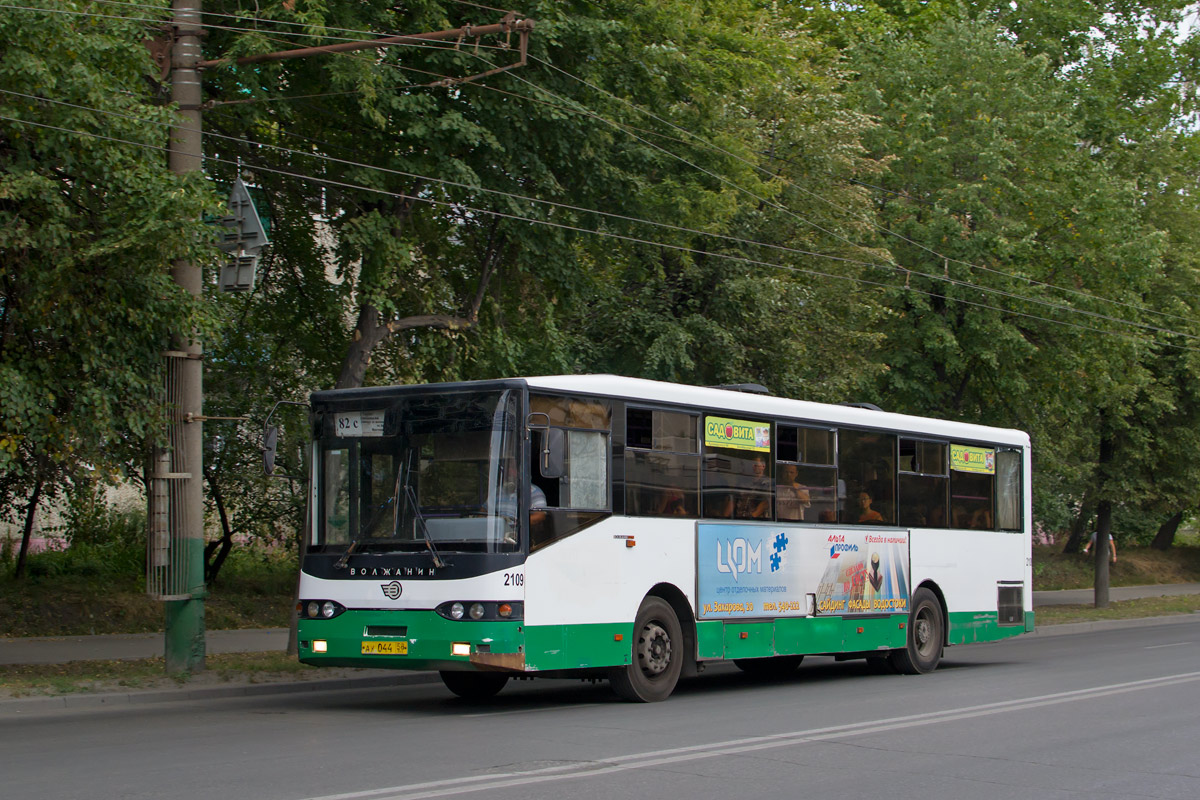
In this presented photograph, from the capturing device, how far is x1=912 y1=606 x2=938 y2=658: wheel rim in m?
17.5

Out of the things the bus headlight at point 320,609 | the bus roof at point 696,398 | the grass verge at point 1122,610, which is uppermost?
the bus roof at point 696,398

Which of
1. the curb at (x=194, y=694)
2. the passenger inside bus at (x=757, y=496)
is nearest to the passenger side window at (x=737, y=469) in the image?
the passenger inside bus at (x=757, y=496)

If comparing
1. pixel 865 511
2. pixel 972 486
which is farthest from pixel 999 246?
pixel 865 511

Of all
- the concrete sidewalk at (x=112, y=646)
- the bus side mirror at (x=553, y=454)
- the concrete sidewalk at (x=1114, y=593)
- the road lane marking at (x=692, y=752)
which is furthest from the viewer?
the concrete sidewalk at (x=1114, y=593)

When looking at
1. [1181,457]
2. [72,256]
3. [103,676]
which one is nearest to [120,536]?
[103,676]

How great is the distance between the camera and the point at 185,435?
1498 cm

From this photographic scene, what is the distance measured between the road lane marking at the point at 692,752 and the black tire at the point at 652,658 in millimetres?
2439

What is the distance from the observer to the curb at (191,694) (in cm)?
1264

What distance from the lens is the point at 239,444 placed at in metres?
22.4

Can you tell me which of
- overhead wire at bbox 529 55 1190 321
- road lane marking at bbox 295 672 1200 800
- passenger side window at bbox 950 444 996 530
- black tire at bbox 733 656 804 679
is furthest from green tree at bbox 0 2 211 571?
passenger side window at bbox 950 444 996 530

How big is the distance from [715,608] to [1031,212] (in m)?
16.8

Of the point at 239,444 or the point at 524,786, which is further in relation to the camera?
the point at 239,444

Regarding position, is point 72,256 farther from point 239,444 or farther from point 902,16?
point 902,16

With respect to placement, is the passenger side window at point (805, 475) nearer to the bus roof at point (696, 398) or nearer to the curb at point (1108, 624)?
the bus roof at point (696, 398)
